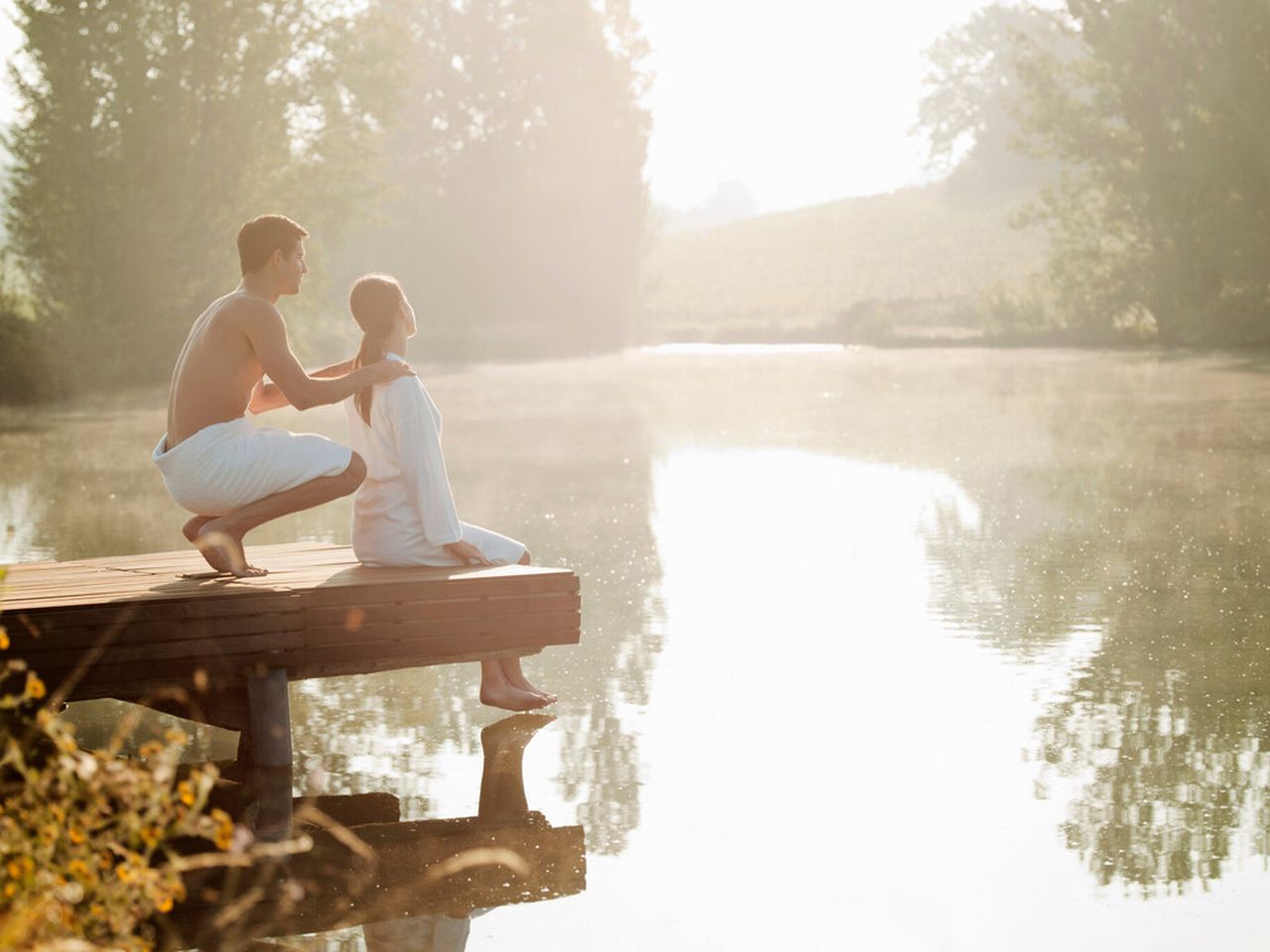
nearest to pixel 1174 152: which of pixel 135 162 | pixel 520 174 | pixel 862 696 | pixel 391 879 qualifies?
pixel 135 162

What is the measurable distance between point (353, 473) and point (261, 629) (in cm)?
90

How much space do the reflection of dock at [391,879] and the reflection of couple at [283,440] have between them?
3.81 ft

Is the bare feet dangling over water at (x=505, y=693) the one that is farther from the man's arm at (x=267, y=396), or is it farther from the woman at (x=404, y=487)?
the man's arm at (x=267, y=396)

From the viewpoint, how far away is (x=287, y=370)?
241 inches

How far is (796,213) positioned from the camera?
99250 mm

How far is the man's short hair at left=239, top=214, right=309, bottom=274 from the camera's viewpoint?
615 cm

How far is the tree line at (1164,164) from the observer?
3434 cm

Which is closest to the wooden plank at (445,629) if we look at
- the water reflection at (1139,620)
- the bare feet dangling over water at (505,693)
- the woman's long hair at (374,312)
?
the bare feet dangling over water at (505,693)

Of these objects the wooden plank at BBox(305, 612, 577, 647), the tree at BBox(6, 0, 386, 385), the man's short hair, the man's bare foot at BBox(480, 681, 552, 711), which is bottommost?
the man's bare foot at BBox(480, 681, 552, 711)

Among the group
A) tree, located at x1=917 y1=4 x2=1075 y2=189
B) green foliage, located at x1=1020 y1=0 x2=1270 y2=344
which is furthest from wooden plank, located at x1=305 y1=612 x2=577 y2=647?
tree, located at x1=917 y1=4 x2=1075 y2=189

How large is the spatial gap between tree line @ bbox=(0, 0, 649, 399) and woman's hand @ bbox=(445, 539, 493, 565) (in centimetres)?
2095

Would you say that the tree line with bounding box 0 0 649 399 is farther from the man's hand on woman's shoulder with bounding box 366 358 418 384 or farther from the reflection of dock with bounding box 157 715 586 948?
the reflection of dock with bounding box 157 715 586 948

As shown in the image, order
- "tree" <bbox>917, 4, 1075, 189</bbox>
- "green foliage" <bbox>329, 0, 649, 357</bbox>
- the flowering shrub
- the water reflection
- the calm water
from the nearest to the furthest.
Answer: the flowering shrub → the calm water → the water reflection → "green foliage" <bbox>329, 0, 649, 357</bbox> → "tree" <bbox>917, 4, 1075, 189</bbox>

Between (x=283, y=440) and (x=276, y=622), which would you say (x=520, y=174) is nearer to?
(x=283, y=440)
